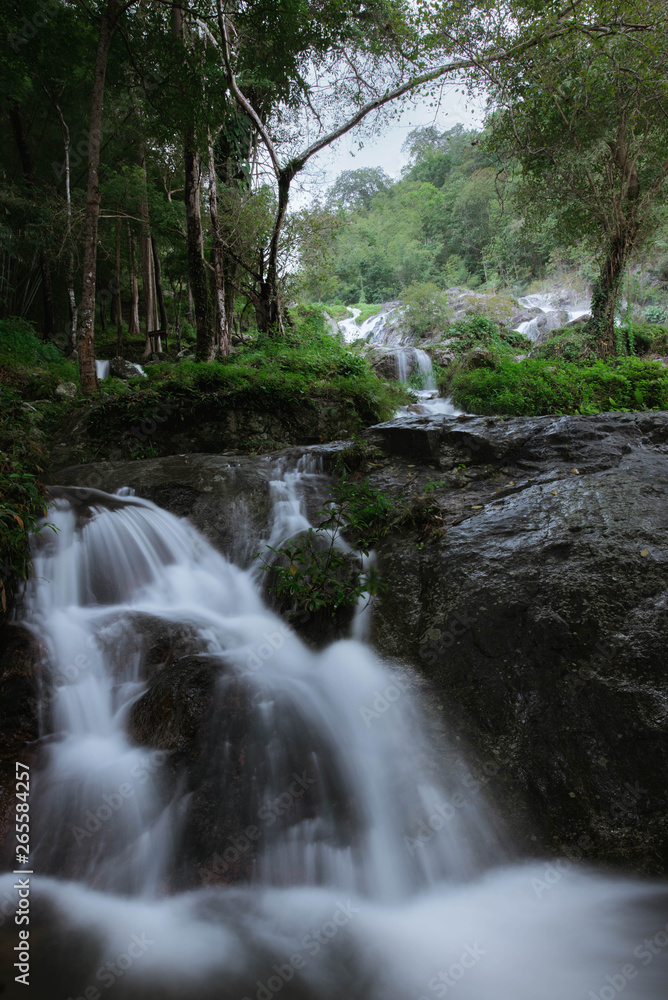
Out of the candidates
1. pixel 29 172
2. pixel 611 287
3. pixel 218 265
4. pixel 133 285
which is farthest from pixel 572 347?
pixel 29 172

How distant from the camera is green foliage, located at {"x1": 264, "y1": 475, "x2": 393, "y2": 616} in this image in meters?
4.04

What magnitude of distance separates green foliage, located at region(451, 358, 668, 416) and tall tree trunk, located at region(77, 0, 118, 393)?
7.12 meters

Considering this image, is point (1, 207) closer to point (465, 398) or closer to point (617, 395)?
point (465, 398)

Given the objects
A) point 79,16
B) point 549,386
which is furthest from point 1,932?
point 79,16

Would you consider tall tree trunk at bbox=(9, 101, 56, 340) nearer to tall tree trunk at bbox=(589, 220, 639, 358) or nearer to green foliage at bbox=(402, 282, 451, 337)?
green foliage at bbox=(402, 282, 451, 337)

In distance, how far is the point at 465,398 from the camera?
9.73m

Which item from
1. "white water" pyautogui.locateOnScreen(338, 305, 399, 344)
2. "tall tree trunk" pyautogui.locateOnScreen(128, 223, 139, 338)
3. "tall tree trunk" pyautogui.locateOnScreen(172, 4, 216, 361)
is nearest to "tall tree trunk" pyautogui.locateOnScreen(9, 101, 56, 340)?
"tall tree trunk" pyautogui.locateOnScreen(128, 223, 139, 338)

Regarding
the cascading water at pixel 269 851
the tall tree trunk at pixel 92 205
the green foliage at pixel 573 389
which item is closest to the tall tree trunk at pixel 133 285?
the tall tree trunk at pixel 92 205

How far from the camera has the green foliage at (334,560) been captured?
13.3ft

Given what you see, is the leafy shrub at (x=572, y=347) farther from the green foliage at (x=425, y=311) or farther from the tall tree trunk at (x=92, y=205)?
the tall tree trunk at (x=92, y=205)

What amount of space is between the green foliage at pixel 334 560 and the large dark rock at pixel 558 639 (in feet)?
0.82

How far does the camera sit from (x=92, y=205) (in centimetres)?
754

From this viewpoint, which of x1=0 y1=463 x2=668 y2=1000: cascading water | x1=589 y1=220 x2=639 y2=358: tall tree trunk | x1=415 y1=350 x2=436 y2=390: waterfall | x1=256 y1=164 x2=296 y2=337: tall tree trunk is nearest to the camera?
x1=0 y1=463 x2=668 y2=1000: cascading water

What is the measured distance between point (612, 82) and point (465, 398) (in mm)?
6897
